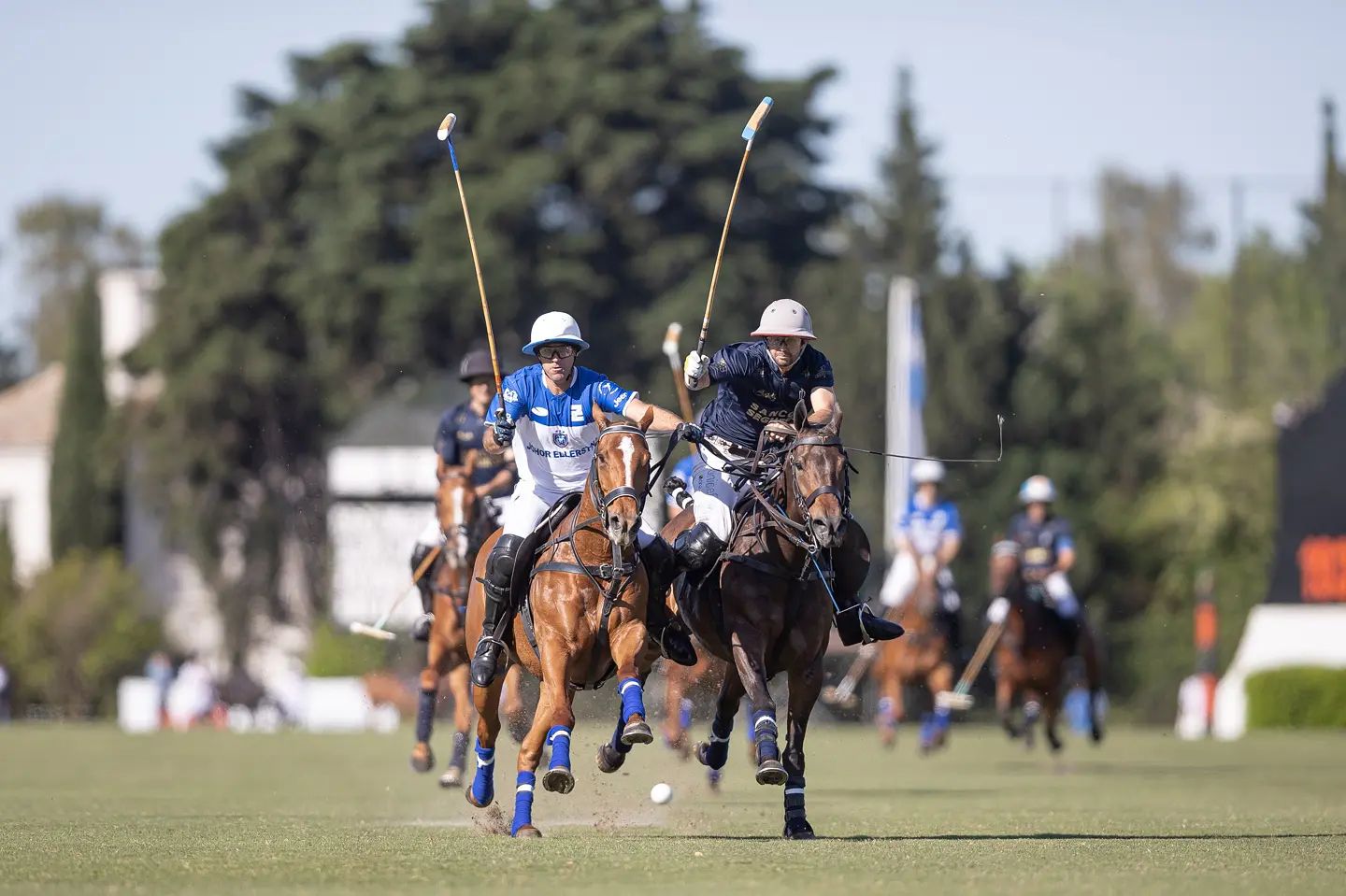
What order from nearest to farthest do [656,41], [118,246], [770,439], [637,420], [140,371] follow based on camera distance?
[637,420]
[770,439]
[656,41]
[140,371]
[118,246]

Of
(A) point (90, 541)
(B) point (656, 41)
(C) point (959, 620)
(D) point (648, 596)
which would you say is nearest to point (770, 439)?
(D) point (648, 596)

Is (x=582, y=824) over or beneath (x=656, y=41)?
beneath

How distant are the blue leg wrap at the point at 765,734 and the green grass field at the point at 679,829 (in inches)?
18.4

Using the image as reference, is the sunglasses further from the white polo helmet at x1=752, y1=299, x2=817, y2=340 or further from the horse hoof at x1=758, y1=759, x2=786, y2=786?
the horse hoof at x1=758, y1=759, x2=786, y2=786

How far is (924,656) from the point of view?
26.1 metres

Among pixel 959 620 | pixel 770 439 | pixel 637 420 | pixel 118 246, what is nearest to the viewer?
pixel 637 420

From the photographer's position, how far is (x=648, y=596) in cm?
1355

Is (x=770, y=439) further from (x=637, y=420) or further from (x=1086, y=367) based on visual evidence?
(x=1086, y=367)

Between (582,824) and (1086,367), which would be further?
(1086,367)

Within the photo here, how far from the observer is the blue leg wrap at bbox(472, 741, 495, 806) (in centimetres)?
1412

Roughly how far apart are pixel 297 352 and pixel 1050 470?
16741 millimetres

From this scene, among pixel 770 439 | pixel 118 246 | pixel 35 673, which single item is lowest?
pixel 35 673

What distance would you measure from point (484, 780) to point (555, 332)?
2603 mm

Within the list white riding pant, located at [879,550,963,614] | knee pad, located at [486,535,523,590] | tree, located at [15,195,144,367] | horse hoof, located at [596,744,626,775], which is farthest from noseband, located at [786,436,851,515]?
tree, located at [15,195,144,367]
